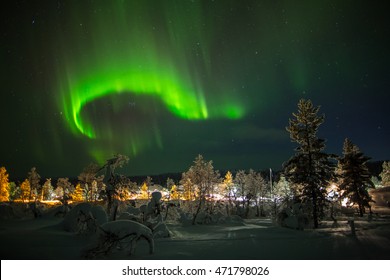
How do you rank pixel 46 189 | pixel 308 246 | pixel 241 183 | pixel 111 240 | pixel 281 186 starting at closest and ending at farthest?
1. pixel 111 240
2. pixel 308 246
3. pixel 241 183
4. pixel 281 186
5. pixel 46 189

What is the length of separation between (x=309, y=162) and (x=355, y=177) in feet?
51.7

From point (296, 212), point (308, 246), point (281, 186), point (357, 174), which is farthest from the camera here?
point (281, 186)

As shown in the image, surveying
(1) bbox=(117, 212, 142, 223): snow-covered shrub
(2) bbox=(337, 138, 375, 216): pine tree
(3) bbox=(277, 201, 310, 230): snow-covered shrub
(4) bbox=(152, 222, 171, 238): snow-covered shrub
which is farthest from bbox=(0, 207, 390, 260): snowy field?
(2) bbox=(337, 138, 375, 216): pine tree

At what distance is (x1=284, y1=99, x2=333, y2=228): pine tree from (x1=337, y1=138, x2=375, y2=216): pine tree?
41.9 ft

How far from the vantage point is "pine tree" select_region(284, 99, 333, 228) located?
23.7 metres

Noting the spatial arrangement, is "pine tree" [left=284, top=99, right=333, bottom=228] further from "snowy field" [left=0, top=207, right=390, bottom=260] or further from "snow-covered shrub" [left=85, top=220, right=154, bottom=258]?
"snow-covered shrub" [left=85, top=220, right=154, bottom=258]

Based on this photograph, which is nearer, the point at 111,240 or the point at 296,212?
the point at 111,240

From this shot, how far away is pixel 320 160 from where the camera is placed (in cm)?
2441

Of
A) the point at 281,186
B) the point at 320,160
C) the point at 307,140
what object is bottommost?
the point at 281,186

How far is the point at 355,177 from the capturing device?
35031 millimetres

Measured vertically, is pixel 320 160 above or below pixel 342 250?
above
